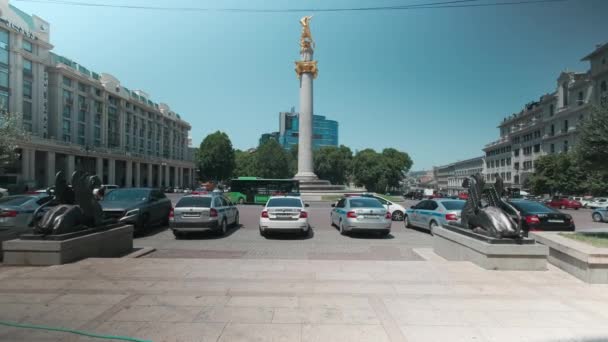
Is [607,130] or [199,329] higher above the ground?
[607,130]

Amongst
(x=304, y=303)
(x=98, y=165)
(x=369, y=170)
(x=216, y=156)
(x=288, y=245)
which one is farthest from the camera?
(x=369, y=170)

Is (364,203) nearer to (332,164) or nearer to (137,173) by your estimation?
(137,173)

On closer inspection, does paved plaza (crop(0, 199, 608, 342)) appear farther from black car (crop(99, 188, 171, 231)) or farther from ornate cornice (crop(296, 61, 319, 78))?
ornate cornice (crop(296, 61, 319, 78))

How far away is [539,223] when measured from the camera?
1179cm

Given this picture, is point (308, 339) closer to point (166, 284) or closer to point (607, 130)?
point (166, 284)

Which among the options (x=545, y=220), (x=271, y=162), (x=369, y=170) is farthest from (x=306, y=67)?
(x=369, y=170)

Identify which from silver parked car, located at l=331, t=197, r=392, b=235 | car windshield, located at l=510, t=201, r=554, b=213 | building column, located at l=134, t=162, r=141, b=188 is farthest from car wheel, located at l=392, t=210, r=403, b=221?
building column, located at l=134, t=162, r=141, b=188

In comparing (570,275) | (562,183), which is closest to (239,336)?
(570,275)

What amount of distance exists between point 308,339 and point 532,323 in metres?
2.92

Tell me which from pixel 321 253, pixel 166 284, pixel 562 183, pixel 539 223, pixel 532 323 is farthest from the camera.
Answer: pixel 562 183

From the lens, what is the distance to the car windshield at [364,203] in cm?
1292

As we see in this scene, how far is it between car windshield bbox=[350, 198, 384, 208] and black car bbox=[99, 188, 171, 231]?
27.8 ft

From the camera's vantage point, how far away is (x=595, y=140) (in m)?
9.01

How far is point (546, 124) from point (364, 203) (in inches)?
2798
